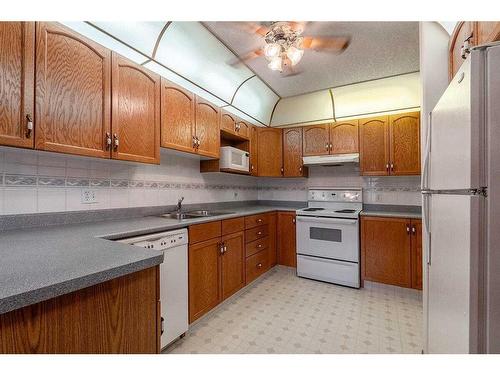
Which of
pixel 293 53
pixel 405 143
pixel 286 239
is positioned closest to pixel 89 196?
pixel 293 53

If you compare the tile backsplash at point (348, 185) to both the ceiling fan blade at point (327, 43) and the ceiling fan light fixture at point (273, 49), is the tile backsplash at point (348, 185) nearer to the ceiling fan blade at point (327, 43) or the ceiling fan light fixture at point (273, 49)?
the ceiling fan blade at point (327, 43)

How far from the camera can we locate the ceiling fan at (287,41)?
1908 mm

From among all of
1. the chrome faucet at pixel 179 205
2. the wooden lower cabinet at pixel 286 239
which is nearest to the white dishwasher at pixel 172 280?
the chrome faucet at pixel 179 205

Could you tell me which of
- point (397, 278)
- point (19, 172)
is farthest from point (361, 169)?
point (19, 172)

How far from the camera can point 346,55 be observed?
7.79ft

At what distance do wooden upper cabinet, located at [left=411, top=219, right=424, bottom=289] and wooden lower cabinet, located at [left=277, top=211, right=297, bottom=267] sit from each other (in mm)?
1297

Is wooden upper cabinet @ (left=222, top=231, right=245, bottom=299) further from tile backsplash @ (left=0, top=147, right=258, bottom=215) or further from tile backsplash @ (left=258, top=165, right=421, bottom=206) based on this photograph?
tile backsplash @ (left=258, top=165, right=421, bottom=206)

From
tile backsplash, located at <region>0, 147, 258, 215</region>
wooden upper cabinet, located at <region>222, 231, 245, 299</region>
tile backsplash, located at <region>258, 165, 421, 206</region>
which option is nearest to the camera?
tile backsplash, located at <region>0, 147, 258, 215</region>

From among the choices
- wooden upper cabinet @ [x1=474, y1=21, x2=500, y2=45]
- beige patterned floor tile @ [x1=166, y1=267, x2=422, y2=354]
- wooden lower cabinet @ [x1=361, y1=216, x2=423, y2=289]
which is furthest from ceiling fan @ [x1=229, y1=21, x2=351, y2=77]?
beige patterned floor tile @ [x1=166, y1=267, x2=422, y2=354]

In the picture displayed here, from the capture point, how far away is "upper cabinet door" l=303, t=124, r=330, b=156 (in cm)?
313

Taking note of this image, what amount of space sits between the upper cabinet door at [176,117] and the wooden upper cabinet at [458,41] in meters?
1.91

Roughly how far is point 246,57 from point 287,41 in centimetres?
53

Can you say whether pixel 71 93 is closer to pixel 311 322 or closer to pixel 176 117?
pixel 176 117
